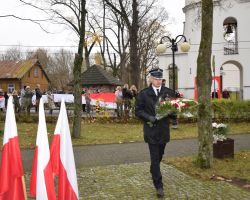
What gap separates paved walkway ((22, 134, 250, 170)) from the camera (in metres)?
10.5

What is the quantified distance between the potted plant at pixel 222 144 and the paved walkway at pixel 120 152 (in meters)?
1.19

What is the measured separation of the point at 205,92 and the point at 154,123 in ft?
8.24

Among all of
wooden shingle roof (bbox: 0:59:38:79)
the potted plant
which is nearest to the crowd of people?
the potted plant

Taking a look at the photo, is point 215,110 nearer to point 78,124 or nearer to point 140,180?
point 78,124

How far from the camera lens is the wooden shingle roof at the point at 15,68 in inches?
2517

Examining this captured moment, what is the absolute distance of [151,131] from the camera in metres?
7.22

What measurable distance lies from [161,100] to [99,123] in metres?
13.7

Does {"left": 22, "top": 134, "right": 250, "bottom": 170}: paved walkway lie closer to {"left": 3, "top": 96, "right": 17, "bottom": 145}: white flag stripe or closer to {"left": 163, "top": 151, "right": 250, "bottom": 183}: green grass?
{"left": 163, "top": 151, "right": 250, "bottom": 183}: green grass

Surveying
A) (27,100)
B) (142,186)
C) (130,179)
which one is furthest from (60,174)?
(27,100)

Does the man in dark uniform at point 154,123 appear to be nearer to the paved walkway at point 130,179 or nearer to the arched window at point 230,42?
the paved walkway at point 130,179

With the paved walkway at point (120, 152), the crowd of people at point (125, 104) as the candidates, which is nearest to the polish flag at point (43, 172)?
the paved walkway at point (120, 152)

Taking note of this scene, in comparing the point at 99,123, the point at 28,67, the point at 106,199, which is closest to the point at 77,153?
the point at 106,199

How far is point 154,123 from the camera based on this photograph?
723 cm

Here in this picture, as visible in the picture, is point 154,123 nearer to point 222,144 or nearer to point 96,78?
point 222,144
